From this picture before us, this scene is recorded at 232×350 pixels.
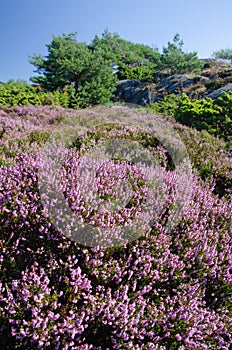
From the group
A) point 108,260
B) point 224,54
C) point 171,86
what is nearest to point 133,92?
point 171,86

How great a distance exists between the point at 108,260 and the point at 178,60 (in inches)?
1426

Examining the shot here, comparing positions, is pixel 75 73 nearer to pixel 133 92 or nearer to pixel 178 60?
pixel 133 92

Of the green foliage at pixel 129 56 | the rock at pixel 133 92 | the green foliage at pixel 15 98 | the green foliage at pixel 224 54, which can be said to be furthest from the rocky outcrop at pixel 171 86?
the green foliage at pixel 224 54

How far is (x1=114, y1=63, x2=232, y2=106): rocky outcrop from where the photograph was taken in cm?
2422

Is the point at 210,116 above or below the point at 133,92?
below

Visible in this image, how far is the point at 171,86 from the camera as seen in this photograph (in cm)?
2905

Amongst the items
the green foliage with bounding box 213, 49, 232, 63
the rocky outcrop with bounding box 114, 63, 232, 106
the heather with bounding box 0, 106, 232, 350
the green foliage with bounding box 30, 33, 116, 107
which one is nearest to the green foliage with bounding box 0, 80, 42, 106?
the green foliage with bounding box 30, 33, 116, 107

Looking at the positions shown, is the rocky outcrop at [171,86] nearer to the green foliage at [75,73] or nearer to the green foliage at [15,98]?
the green foliage at [75,73]

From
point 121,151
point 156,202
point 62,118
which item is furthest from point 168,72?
point 156,202

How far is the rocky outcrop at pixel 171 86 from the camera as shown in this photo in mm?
24219

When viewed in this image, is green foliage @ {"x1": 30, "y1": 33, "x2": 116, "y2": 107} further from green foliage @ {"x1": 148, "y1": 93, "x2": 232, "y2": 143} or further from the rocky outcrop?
green foliage @ {"x1": 148, "y1": 93, "x2": 232, "y2": 143}

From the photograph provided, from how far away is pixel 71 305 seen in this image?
209 centimetres

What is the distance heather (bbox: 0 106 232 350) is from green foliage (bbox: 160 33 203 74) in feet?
110

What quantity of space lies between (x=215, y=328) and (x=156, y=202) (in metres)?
1.22
